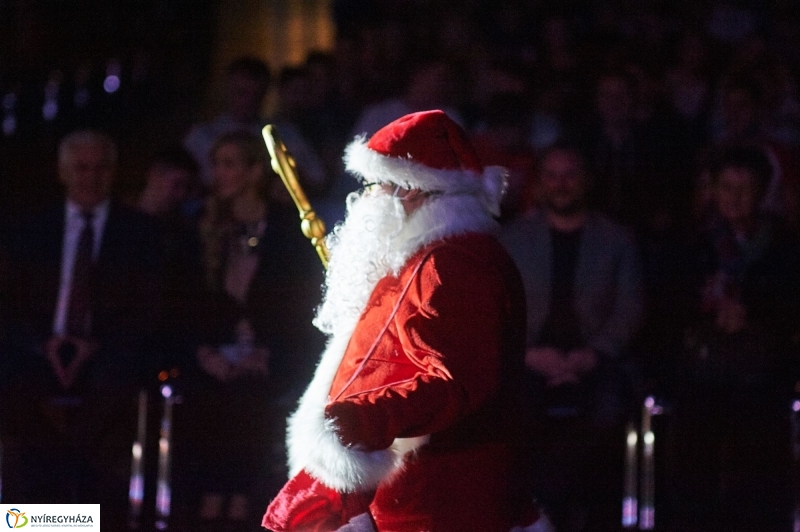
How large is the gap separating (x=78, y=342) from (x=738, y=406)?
114 inches

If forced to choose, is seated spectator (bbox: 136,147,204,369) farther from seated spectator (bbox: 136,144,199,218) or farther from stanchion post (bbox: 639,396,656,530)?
stanchion post (bbox: 639,396,656,530)

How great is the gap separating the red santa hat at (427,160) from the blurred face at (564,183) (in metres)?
2.22

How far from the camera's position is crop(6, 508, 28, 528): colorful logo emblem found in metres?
3.68

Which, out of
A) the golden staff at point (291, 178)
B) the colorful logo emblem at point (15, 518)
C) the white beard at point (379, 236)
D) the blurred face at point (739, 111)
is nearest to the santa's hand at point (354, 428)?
the white beard at point (379, 236)

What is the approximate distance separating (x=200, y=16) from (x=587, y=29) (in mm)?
4403

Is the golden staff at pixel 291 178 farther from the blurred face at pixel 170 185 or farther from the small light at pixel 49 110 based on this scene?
the small light at pixel 49 110

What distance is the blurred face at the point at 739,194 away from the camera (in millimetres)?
5453

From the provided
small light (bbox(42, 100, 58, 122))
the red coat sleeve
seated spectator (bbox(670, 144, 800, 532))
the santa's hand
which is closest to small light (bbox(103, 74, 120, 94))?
small light (bbox(42, 100, 58, 122))

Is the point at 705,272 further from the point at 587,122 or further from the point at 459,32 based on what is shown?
the point at 459,32

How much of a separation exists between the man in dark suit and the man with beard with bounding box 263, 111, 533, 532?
2.38 metres

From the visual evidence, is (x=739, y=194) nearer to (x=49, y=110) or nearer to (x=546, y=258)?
(x=546, y=258)

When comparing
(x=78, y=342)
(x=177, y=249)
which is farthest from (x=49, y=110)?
(x=78, y=342)

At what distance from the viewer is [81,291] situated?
5586 mm

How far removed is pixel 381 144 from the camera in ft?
10.7
